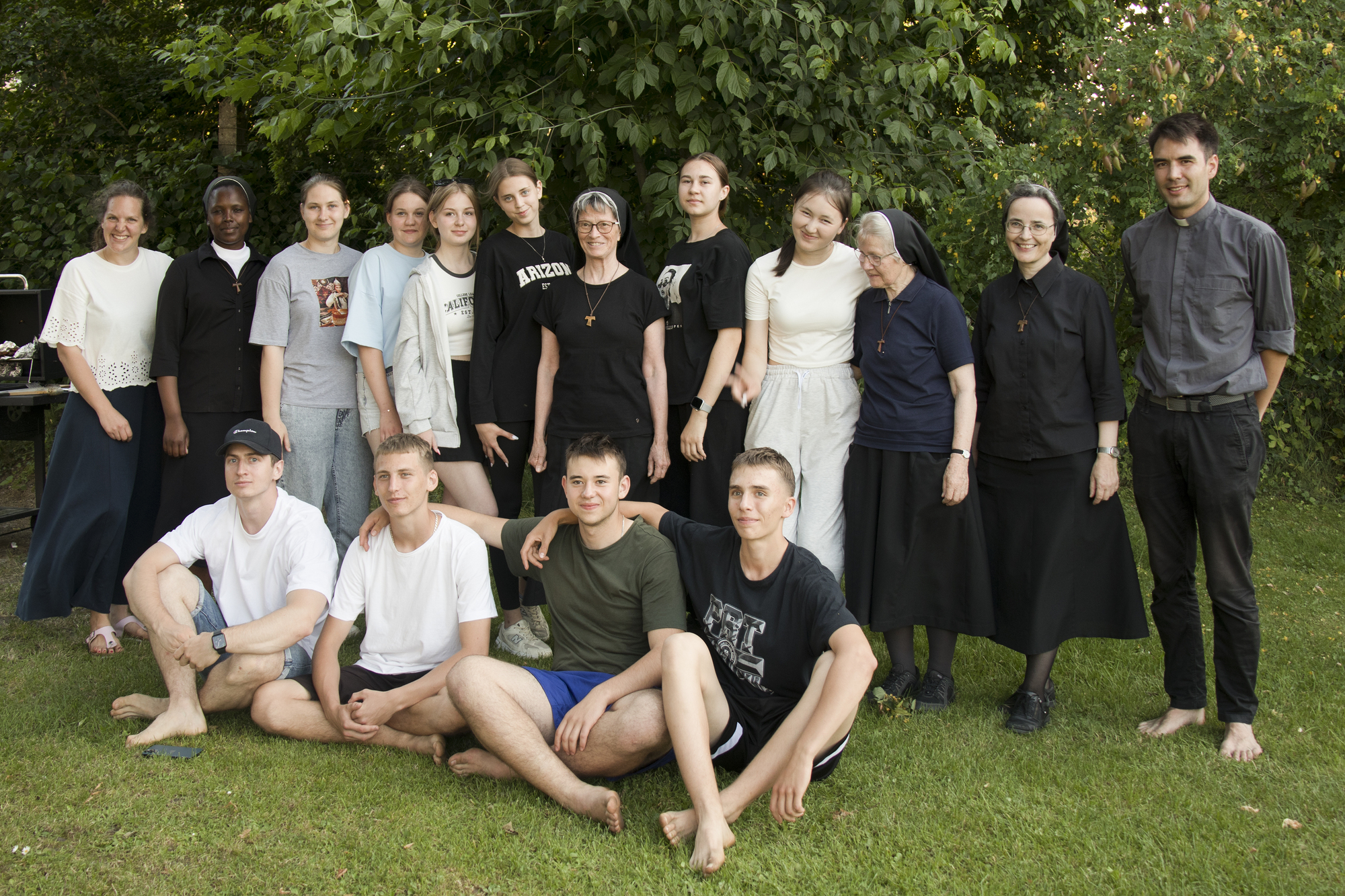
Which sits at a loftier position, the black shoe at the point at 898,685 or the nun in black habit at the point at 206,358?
the nun in black habit at the point at 206,358

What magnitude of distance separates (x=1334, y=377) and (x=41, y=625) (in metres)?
8.21

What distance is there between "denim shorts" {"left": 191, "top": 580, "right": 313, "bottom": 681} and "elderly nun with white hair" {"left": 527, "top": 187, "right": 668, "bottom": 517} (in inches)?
43.0

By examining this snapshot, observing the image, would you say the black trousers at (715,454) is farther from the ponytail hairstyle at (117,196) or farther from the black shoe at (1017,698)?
the ponytail hairstyle at (117,196)

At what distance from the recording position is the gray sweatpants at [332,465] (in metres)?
4.37

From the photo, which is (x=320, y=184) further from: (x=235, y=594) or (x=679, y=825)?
(x=679, y=825)

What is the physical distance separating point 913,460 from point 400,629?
1.91 m

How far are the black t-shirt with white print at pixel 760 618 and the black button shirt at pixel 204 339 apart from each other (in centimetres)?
227

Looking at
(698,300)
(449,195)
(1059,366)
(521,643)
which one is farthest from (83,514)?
(1059,366)

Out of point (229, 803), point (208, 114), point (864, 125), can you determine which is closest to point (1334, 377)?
point (864, 125)

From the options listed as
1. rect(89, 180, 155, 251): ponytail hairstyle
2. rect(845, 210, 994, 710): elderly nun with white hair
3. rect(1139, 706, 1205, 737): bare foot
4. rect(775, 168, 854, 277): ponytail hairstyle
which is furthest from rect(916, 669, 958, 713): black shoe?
rect(89, 180, 155, 251): ponytail hairstyle

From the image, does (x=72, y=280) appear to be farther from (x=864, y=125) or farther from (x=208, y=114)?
(x=208, y=114)

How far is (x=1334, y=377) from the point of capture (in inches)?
291

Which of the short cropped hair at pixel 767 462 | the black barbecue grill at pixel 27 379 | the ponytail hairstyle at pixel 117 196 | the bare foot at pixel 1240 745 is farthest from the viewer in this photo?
the black barbecue grill at pixel 27 379

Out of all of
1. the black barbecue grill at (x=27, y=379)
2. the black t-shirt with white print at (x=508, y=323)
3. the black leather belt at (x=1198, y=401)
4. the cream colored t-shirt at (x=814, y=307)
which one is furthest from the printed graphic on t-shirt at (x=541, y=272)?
the black barbecue grill at (x=27, y=379)
